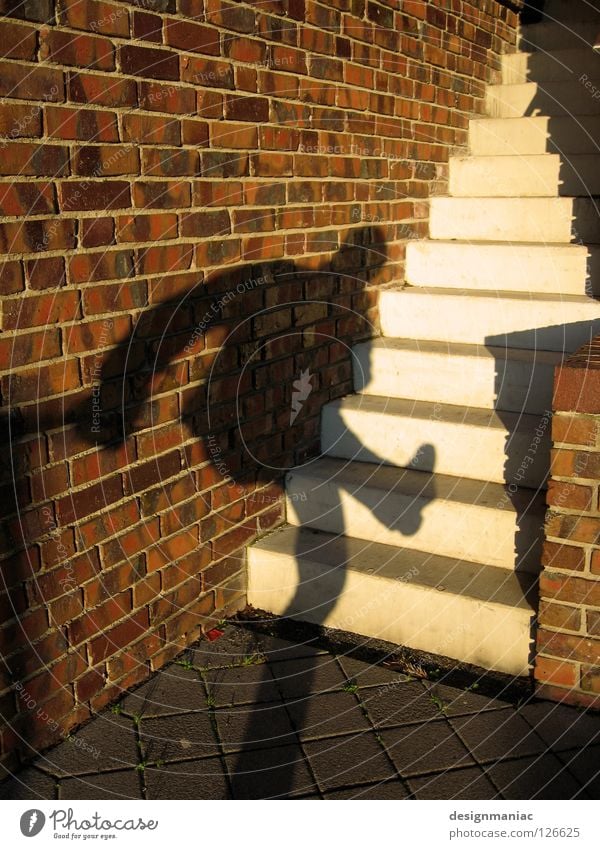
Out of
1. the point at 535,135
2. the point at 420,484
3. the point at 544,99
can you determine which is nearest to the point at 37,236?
the point at 420,484

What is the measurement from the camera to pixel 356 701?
9.05 feet

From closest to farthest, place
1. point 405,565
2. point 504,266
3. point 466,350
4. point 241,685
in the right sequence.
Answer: point 241,685
point 405,565
point 466,350
point 504,266

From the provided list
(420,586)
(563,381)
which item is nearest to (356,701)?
(420,586)

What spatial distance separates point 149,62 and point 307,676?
2.06 metres

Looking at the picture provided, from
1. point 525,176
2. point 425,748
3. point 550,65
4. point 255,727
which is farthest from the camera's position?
point 550,65

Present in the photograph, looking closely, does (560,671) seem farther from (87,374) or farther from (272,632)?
(87,374)

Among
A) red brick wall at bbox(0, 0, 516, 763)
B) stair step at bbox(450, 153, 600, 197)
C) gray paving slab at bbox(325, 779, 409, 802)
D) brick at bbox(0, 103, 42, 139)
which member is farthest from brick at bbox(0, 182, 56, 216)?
stair step at bbox(450, 153, 600, 197)

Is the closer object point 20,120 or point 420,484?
point 20,120

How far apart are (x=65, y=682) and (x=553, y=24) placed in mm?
5209

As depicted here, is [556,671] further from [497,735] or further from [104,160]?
[104,160]

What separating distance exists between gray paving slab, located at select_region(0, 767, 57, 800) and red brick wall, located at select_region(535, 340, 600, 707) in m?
1.56

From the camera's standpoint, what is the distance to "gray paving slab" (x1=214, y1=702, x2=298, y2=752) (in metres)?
2.55

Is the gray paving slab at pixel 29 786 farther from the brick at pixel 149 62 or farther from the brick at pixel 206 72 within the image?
the brick at pixel 206 72

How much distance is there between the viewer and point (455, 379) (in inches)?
148
